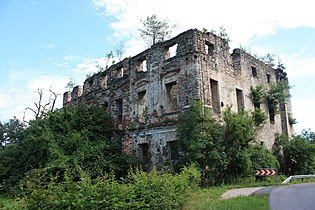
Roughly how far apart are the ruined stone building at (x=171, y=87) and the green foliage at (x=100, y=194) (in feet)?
29.1

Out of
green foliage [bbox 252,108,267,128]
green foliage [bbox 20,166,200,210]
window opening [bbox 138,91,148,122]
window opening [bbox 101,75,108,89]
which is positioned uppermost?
window opening [bbox 101,75,108,89]

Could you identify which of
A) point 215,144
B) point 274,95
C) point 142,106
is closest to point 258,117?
point 274,95

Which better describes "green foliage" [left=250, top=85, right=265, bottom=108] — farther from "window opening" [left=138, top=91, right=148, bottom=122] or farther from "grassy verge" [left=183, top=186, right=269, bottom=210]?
"grassy verge" [left=183, top=186, right=269, bottom=210]

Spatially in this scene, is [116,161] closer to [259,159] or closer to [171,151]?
[171,151]

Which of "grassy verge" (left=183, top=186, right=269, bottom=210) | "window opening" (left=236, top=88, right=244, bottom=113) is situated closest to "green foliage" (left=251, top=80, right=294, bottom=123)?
"window opening" (left=236, top=88, right=244, bottom=113)

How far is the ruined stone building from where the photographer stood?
55.3ft

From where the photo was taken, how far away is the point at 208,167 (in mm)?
14523

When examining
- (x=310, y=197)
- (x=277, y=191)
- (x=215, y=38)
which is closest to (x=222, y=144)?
(x=277, y=191)

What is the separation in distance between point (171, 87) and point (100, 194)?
40.8 ft

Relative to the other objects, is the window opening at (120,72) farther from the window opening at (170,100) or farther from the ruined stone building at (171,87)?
the window opening at (170,100)

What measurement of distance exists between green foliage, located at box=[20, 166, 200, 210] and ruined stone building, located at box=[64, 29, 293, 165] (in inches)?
349

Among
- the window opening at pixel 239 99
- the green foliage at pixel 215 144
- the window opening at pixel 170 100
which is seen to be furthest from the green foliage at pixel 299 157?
the window opening at pixel 170 100

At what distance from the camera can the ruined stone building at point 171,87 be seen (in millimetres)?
16859

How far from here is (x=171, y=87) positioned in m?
18.2
